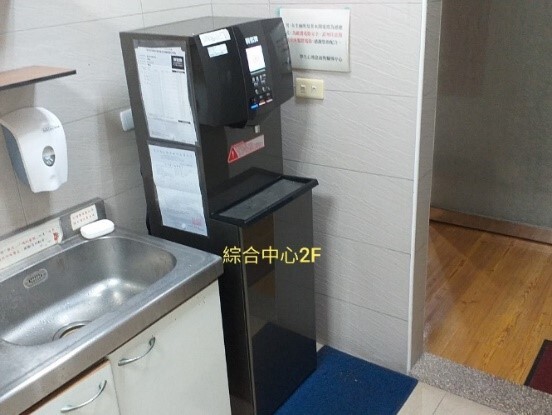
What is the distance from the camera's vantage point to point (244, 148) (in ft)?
5.71

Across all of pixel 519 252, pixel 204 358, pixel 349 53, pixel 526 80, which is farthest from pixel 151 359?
pixel 526 80

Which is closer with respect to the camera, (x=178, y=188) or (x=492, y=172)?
(x=178, y=188)

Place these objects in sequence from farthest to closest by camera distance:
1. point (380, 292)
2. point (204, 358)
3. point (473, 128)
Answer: point (473, 128)
point (380, 292)
point (204, 358)

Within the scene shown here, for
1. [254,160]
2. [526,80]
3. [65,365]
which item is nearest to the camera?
[65,365]

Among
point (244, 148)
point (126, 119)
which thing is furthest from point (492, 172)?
point (126, 119)

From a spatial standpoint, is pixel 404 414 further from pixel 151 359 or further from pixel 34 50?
pixel 34 50

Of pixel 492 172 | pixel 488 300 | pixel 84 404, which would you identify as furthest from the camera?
pixel 492 172

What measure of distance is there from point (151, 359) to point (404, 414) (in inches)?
40.1

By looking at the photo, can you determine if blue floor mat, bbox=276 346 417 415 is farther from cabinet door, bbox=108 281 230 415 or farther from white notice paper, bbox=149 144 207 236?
white notice paper, bbox=149 144 207 236

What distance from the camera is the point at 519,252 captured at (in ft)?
9.93

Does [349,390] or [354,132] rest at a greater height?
[354,132]

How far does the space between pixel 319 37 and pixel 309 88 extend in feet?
0.59

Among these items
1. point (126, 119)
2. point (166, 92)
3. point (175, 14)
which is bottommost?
point (126, 119)

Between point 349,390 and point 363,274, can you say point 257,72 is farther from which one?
point 349,390
